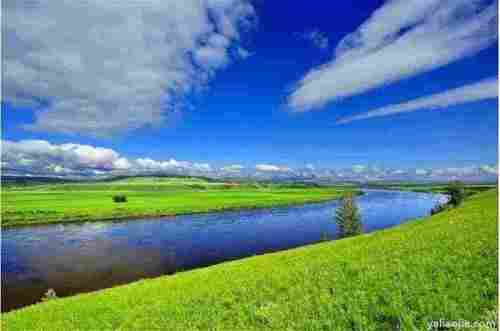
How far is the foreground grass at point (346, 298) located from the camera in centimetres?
731

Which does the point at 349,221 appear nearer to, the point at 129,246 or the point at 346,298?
the point at 129,246

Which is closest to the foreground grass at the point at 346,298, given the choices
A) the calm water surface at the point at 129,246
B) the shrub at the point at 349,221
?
the calm water surface at the point at 129,246

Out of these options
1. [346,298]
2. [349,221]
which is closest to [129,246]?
[349,221]

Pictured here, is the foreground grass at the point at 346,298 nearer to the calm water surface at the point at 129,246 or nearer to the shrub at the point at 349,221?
the calm water surface at the point at 129,246

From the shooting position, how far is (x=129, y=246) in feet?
185

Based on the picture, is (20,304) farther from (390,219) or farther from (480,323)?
(390,219)

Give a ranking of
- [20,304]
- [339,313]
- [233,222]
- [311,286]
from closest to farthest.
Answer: [339,313] < [311,286] < [20,304] < [233,222]

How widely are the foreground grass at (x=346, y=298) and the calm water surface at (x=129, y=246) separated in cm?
2709

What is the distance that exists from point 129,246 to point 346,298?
182 feet

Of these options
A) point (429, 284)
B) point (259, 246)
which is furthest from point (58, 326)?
point (259, 246)

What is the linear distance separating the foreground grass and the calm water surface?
88.9 ft

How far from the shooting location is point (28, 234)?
213 ft

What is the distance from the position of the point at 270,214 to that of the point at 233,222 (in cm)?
1962

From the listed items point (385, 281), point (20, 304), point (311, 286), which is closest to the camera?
point (385, 281)
